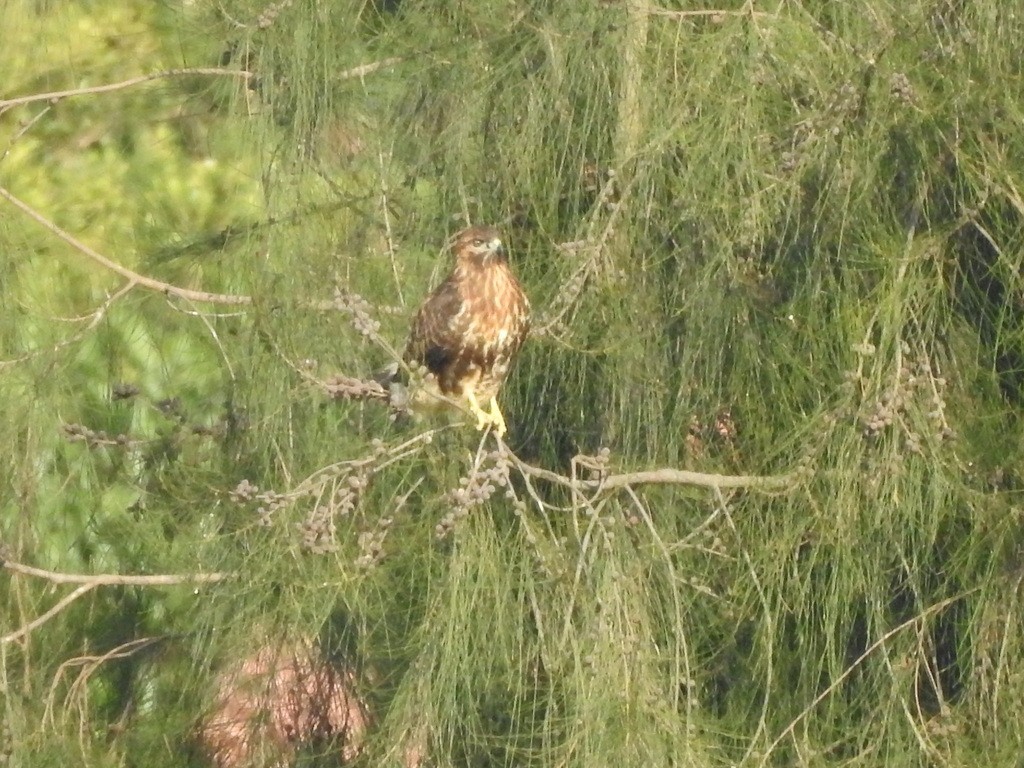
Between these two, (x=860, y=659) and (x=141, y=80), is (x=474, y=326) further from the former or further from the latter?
(x=860, y=659)

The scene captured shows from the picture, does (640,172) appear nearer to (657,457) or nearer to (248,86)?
(657,457)

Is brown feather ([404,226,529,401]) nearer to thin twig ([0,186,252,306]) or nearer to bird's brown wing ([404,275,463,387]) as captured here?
bird's brown wing ([404,275,463,387])

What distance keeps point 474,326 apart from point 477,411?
0.27 m

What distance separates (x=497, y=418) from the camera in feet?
10.1

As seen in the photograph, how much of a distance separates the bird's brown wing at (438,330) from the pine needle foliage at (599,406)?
4cm

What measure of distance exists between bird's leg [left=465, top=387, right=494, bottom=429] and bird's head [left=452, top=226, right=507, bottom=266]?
9.4 inches

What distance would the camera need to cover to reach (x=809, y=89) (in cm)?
279

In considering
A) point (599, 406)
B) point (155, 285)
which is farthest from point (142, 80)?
point (599, 406)

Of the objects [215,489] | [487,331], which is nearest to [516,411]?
[487,331]

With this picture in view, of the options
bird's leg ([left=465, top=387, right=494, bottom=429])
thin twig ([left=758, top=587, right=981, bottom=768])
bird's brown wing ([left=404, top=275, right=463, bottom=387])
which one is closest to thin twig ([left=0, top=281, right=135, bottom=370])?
bird's brown wing ([left=404, top=275, right=463, bottom=387])

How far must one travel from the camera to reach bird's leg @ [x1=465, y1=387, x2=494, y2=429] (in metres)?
2.89

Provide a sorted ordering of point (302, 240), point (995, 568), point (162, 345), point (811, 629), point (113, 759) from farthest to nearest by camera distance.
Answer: point (162, 345), point (113, 759), point (302, 240), point (811, 629), point (995, 568)

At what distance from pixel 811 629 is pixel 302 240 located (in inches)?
40.5

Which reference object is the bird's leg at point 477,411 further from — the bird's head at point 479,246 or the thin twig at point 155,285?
the thin twig at point 155,285
